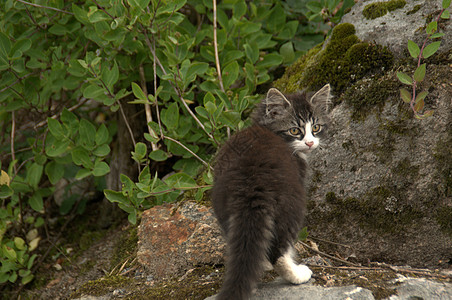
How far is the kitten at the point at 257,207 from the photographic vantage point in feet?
7.82

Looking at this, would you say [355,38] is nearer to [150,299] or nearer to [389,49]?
[389,49]

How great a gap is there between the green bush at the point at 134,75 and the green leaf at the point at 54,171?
0.07 feet

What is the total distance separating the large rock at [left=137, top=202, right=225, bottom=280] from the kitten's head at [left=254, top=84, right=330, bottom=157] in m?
0.88

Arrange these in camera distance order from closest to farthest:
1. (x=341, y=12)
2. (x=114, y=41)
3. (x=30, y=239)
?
(x=114, y=41)
(x=341, y=12)
(x=30, y=239)

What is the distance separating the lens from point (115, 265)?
12.5 feet

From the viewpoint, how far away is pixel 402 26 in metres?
3.68

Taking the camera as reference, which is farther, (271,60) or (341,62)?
(271,60)

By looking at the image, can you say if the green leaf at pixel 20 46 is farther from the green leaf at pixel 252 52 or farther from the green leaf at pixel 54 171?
the green leaf at pixel 252 52

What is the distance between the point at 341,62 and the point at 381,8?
63 cm

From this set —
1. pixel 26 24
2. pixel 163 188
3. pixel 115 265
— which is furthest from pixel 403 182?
pixel 26 24

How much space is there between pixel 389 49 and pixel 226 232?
208cm

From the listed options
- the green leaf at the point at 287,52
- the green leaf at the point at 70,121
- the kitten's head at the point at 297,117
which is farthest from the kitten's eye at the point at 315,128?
the green leaf at the point at 70,121

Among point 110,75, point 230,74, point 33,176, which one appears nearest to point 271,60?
point 230,74

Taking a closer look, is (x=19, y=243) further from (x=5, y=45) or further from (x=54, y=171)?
(x=5, y=45)
